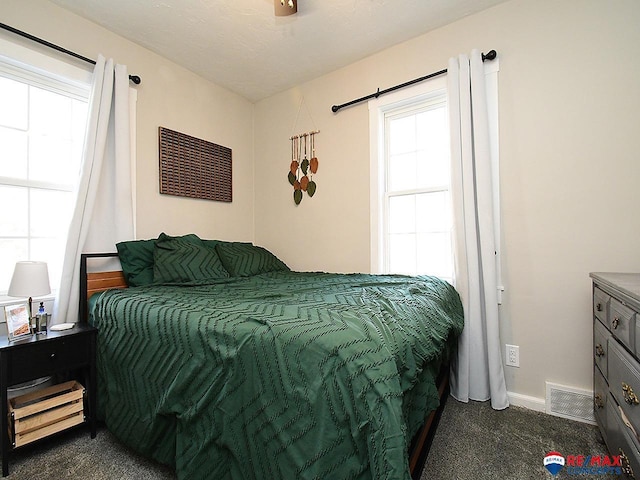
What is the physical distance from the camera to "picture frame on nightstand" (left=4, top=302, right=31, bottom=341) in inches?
61.3

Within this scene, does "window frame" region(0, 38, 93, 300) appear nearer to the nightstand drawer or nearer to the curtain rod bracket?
the nightstand drawer

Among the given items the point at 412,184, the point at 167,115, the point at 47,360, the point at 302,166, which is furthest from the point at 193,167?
the point at 412,184

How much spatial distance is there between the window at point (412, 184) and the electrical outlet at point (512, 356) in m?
0.59

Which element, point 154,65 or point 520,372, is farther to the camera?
point 154,65

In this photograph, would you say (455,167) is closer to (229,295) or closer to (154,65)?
(229,295)

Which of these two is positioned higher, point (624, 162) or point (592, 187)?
point (624, 162)

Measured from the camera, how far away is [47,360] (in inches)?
62.2

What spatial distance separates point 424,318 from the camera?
1326 mm

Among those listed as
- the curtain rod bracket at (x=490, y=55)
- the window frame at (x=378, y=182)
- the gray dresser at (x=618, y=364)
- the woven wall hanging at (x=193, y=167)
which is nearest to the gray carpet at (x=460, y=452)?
the gray dresser at (x=618, y=364)

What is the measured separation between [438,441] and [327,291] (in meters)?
0.96

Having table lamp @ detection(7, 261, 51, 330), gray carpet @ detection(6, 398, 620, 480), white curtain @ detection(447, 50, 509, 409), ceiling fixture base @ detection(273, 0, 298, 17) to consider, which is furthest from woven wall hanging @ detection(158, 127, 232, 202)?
white curtain @ detection(447, 50, 509, 409)

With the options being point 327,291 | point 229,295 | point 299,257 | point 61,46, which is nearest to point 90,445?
point 229,295

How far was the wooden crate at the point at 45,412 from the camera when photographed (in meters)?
1.50

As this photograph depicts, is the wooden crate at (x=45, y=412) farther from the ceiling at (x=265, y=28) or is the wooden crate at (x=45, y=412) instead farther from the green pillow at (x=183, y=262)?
the ceiling at (x=265, y=28)
